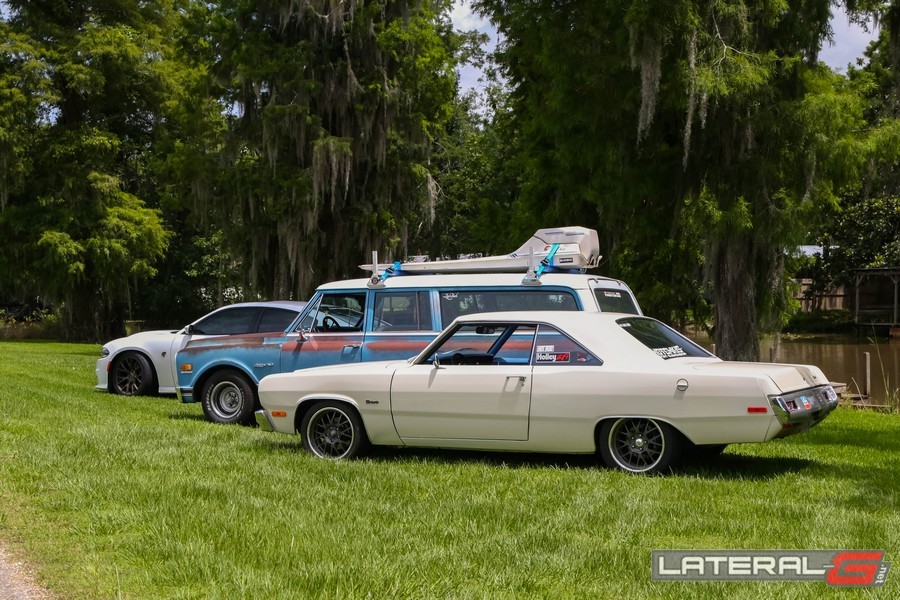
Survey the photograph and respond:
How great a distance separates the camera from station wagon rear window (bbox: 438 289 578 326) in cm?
978

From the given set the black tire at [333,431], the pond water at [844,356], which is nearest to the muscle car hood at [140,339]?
the black tire at [333,431]

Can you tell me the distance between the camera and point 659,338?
8602mm

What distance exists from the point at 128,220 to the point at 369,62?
45.6ft

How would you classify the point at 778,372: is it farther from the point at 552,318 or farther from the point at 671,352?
the point at 552,318

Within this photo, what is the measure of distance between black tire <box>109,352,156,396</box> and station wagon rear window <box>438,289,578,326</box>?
6626 millimetres

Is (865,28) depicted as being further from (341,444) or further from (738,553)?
(738,553)

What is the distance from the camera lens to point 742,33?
55.2 feet

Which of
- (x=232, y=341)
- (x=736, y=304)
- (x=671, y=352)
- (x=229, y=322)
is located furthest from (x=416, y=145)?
(x=671, y=352)

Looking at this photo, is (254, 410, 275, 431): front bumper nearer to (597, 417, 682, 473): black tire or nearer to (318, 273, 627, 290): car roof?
(318, 273, 627, 290): car roof

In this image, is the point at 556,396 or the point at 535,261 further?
the point at 535,261

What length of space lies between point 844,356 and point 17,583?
3422 centimetres

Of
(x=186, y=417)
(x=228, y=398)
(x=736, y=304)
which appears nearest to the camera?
(x=228, y=398)

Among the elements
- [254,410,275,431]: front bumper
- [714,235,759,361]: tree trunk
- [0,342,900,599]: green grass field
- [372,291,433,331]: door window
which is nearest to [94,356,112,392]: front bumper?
[0,342,900,599]: green grass field

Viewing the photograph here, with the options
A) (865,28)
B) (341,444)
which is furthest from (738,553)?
(865,28)
